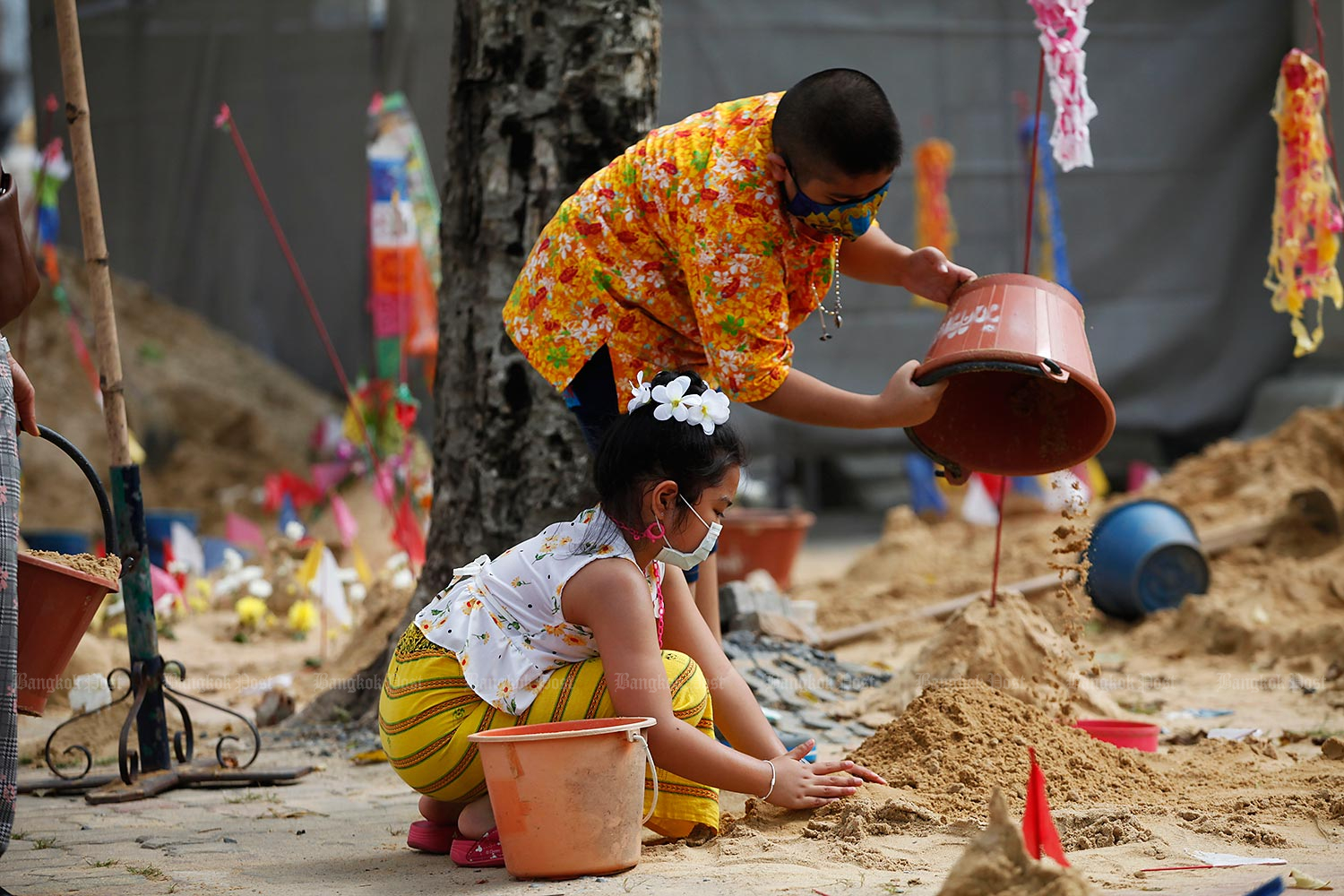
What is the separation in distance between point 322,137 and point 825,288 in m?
7.24

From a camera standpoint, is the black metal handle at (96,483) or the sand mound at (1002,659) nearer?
the black metal handle at (96,483)

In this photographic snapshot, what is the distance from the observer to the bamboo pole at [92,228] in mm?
3068

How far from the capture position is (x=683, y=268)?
8.32ft

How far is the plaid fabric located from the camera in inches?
83.3

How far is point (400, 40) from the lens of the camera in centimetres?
887

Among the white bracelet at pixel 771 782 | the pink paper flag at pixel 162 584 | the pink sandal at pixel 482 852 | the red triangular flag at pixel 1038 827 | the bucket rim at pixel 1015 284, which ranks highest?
the bucket rim at pixel 1015 284

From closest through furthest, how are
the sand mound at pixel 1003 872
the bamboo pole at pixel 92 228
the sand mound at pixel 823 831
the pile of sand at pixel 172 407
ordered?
the sand mound at pixel 1003 872
the sand mound at pixel 823 831
the bamboo pole at pixel 92 228
the pile of sand at pixel 172 407

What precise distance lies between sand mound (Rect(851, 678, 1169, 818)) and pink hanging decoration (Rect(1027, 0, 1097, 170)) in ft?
3.95

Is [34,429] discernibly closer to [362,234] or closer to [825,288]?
[825,288]

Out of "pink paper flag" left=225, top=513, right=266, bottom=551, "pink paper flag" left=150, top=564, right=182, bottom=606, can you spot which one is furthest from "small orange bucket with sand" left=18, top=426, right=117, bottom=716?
"pink paper flag" left=225, top=513, right=266, bottom=551

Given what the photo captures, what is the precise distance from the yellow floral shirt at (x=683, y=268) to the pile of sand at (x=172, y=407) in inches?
244

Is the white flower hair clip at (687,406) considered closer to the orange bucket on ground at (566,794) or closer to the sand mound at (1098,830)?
the orange bucket on ground at (566,794)

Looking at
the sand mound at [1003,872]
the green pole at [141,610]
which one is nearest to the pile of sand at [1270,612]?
the sand mound at [1003,872]

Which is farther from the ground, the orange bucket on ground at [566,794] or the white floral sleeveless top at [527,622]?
the white floral sleeveless top at [527,622]
